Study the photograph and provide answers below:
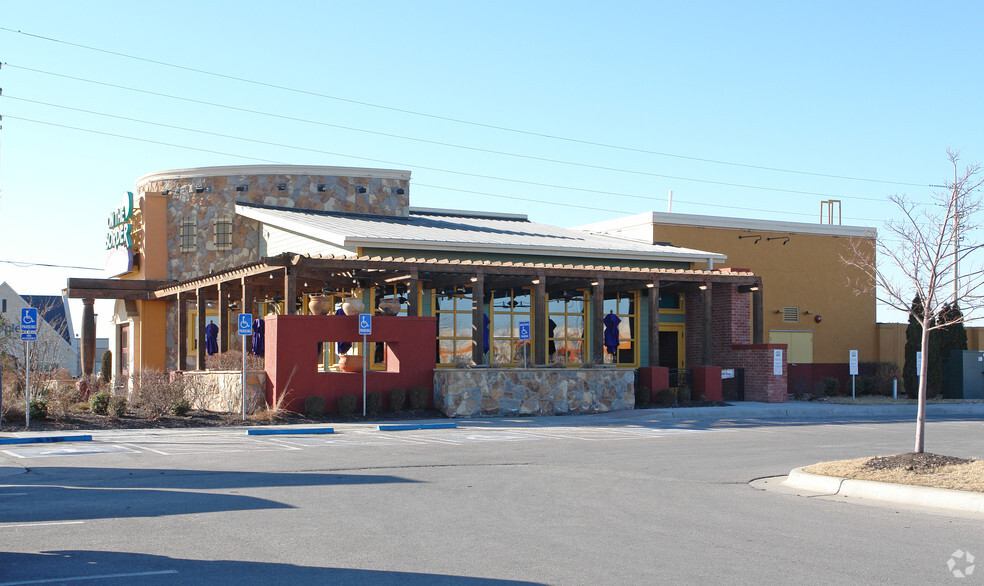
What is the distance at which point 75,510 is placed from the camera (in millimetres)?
9711

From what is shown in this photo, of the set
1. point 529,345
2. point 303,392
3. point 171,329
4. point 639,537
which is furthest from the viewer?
point 171,329

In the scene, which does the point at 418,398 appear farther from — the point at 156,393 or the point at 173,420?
the point at 156,393

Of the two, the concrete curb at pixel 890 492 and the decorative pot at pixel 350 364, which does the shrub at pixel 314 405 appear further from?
the concrete curb at pixel 890 492

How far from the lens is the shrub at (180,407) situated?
22.5 meters

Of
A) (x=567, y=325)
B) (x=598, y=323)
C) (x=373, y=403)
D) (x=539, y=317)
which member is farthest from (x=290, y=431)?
(x=567, y=325)

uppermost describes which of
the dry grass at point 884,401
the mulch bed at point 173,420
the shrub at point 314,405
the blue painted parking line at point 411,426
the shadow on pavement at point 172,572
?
the shadow on pavement at point 172,572

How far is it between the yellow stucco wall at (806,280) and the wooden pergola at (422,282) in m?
5.90

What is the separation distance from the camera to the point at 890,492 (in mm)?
11094

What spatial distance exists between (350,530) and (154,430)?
13.0m

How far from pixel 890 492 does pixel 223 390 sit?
17671mm

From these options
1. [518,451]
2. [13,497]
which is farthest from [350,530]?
[518,451]

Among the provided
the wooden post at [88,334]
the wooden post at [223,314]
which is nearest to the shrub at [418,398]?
the wooden post at [223,314]

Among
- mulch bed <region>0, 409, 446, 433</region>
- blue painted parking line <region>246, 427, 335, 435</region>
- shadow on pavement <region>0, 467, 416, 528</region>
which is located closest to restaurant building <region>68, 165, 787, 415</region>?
mulch bed <region>0, 409, 446, 433</region>

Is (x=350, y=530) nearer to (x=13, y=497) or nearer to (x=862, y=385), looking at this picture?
(x=13, y=497)
